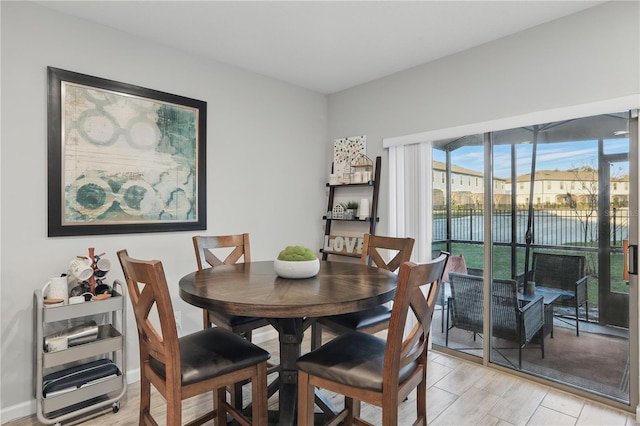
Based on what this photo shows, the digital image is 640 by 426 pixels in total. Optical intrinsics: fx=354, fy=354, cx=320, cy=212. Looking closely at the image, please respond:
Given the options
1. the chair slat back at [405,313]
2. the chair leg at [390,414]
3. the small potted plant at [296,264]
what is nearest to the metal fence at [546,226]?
the chair slat back at [405,313]

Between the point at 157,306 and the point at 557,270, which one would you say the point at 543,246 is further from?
the point at 157,306

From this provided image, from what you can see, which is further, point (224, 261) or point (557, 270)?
point (224, 261)

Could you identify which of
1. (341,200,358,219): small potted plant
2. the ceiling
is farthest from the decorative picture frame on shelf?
the ceiling

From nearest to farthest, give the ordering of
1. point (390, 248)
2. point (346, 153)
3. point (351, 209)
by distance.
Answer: point (390, 248)
point (351, 209)
point (346, 153)

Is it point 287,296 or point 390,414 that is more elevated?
point 287,296

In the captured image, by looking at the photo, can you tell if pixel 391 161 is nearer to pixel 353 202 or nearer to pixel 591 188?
pixel 353 202

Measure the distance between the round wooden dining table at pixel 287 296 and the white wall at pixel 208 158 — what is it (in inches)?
43.1

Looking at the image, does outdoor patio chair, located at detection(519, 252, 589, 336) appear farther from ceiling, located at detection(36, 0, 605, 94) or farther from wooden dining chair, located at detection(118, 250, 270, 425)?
wooden dining chair, located at detection(118, 250, 270, 425)

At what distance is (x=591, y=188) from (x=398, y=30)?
1.76 metres

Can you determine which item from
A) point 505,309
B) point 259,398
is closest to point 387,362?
point 259,398

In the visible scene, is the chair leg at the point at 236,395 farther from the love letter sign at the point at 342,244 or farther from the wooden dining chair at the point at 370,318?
the love letter sign at the point at 342,244

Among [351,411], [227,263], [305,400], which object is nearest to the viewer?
[305,400]

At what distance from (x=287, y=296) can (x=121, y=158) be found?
1.86 meters

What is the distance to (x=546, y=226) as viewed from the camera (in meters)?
2.62
